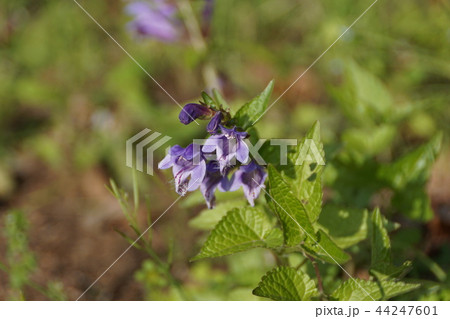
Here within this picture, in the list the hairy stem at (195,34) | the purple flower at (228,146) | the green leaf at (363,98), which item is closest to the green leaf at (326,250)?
the purple flower at (228,146)

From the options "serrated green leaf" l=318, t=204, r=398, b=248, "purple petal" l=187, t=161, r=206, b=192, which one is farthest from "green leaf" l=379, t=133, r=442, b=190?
"purple petal" l=187, t=161, r=206, b=192

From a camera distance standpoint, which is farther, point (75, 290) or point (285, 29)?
point (285, 29)

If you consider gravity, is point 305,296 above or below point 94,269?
below

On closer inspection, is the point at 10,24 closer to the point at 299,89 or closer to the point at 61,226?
the point at 61,226

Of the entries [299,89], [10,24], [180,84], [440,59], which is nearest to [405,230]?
[440,59]

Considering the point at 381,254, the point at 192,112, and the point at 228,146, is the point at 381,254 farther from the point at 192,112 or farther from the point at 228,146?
the point at 192,112

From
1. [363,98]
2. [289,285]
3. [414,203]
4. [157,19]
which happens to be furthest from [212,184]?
[157,19]
